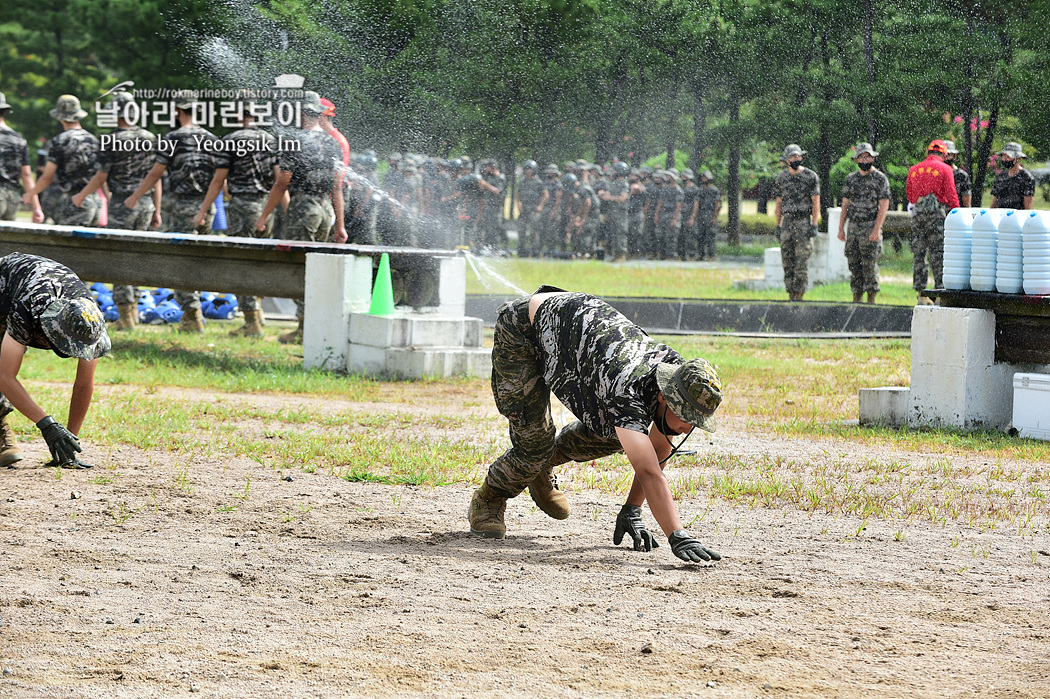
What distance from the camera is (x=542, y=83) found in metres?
32.9

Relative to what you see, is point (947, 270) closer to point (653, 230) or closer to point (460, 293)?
point (460, 293)

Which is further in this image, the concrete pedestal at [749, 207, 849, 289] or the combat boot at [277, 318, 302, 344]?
the concrete pedestal at [749, 207, 849, 289]

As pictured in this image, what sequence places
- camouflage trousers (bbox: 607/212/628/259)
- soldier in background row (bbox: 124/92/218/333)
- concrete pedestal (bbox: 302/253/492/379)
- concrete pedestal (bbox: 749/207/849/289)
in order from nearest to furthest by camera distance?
concrete pedestal (bbox: 302/253/492/379), soldier in background row (bbox: 124/92/218/333), concrete pedestal (bbox: 749/207/849/289), camouflage trousers (bbox: 607/212/628/259)

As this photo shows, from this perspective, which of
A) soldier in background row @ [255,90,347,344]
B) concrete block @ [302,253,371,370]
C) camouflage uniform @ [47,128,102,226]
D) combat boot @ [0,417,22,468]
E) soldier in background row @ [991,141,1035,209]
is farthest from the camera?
soldier in background row @ [991,141,1035,209]

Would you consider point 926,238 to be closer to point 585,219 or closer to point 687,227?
point 585,219

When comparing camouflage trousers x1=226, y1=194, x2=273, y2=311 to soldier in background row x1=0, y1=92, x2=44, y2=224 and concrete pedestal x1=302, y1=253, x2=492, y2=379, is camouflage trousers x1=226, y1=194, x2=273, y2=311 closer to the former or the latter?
soldier in background row x1=0, y1=92, x2=44, y2=224

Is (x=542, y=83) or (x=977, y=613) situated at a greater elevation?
(x=542, y=83)

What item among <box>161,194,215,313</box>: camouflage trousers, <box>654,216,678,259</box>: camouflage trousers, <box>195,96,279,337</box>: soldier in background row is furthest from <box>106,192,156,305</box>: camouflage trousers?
<box>654,216,678,259</box>: camouflage trousers

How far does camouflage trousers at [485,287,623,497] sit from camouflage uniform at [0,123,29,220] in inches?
410

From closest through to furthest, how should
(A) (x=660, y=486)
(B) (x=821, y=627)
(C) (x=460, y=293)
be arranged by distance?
(B) (x=821, y=627), (A) (x=660, y=486), (C) (x=460, y=293)

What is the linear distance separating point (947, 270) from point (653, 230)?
20381mm

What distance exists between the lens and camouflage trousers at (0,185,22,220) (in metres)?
14.7

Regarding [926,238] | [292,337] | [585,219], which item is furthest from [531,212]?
[292,337]

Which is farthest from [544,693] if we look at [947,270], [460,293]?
[460,293]
